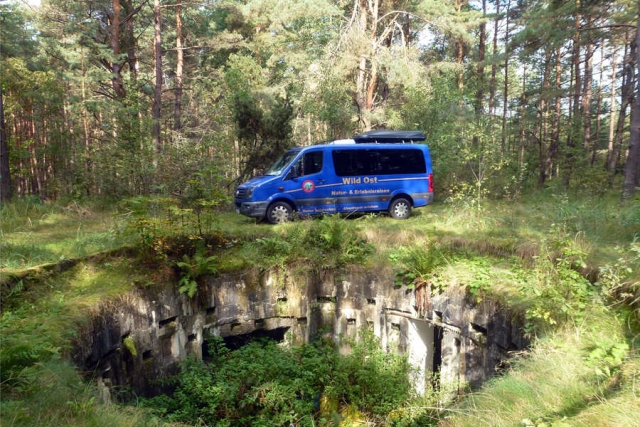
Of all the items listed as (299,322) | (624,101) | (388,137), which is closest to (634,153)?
(388,137)

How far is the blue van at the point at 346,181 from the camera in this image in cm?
1046

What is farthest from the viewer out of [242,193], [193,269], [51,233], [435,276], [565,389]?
[242,193]

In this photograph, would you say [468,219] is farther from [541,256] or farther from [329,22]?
[329,22]

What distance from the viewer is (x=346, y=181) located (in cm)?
1108

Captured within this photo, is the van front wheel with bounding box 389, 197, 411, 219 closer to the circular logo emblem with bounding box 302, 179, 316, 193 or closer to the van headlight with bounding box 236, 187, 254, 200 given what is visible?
the circular logo emblem with bounding box 302, 179, 316, 193

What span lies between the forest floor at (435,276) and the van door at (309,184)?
1.16 metres

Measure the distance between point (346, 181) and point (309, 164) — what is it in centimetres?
121

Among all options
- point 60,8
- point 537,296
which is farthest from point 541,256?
point 60,8

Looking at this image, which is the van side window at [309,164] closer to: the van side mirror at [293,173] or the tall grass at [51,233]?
the van side mirror at [293,173]

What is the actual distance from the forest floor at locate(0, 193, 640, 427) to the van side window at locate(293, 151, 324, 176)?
177 centimetres

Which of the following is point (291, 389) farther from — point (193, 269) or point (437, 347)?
point (437, 347)

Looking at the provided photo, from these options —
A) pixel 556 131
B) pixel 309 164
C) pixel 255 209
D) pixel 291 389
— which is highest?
pixel 556 131

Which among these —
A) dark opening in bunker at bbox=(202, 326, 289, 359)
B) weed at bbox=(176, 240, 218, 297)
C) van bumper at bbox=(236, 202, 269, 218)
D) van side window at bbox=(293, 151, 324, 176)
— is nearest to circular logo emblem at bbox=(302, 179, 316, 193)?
van side window at bbox=(293, 151, 324, 176)

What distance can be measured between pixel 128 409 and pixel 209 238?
4.69m
